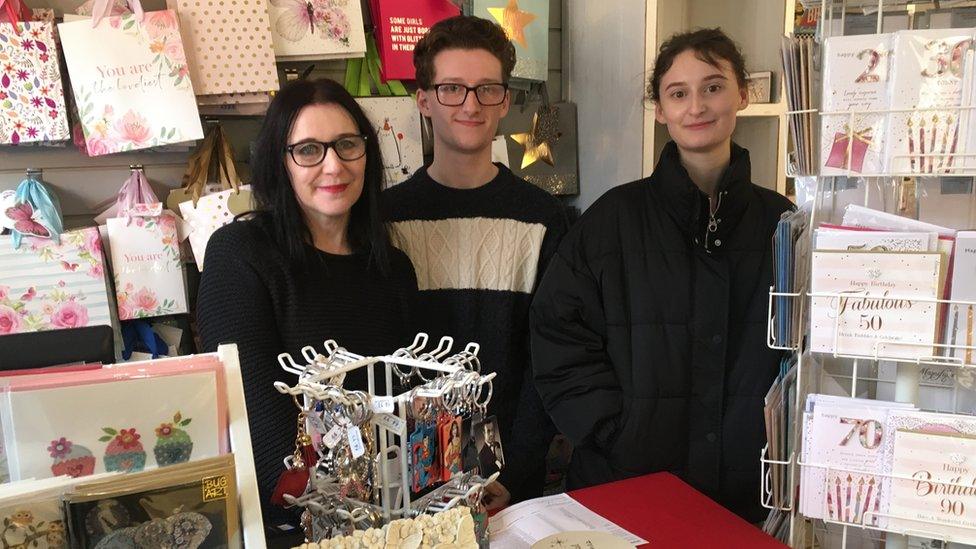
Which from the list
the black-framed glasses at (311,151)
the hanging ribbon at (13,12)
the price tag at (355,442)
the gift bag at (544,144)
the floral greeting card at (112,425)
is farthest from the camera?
the gift bag at (544,144)

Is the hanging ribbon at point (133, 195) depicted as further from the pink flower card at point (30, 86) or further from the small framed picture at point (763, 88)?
the small framed picture at point (763, 88)

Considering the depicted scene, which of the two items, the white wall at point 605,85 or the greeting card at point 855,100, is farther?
the white wall at point 605,85

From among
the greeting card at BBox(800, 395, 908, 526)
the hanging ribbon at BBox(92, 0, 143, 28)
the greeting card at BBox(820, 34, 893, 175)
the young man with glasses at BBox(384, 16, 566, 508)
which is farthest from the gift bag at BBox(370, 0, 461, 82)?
the greeting card at BBox(800, 395, 908, 526)

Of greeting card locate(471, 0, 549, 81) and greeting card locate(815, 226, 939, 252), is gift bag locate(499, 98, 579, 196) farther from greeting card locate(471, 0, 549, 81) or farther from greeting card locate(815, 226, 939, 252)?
greeting card locate(815, 226, 939, 252)

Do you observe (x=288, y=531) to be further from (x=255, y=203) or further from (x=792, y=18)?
(x=792, y=18)

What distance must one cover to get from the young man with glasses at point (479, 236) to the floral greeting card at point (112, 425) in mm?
1015

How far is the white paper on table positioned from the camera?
110 cm

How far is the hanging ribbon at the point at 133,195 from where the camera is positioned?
1.97m

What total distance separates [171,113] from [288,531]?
4.27 feet

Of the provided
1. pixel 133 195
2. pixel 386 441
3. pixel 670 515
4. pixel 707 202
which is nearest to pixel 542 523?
pixel 670 515

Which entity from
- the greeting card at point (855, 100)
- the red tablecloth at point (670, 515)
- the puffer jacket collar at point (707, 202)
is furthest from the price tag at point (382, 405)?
the puffer jacket collar at point (707, 202)

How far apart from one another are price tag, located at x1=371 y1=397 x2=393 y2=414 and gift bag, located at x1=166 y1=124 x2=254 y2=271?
1218 mm

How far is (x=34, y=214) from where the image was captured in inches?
72.6

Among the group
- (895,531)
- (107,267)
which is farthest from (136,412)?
(107,267)
